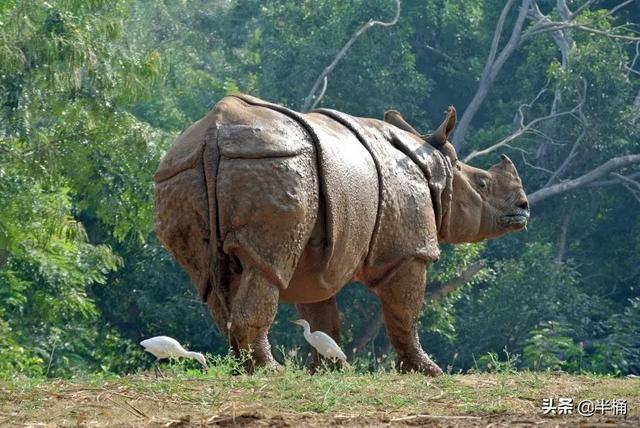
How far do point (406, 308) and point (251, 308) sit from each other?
1855mm

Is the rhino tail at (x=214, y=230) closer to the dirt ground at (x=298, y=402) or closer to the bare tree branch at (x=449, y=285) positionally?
the dirt ground at (x=298, y=402)

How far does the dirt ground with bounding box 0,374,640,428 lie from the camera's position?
768cm

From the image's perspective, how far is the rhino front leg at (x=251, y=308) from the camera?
9.53 metres

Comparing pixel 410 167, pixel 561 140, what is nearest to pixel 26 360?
pixel 410 167

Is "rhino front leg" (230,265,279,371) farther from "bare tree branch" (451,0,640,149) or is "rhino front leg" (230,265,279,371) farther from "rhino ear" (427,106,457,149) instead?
"bare tree branch" (451,0,640,149)

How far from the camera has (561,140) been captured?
28.6 metres

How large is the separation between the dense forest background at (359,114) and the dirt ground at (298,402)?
8.85 meters

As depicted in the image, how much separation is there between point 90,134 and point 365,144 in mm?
9014

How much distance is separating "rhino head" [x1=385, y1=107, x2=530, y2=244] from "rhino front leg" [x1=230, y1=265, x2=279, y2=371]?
99.5 inches

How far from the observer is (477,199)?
40.2ft

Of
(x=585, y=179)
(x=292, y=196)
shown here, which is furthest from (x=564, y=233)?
(x=292, y=196)

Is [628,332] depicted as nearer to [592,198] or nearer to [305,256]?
[592,198]

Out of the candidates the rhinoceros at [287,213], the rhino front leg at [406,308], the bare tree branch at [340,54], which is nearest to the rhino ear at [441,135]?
the rhinoceros at [287,213]

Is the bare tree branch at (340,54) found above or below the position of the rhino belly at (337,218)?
below
